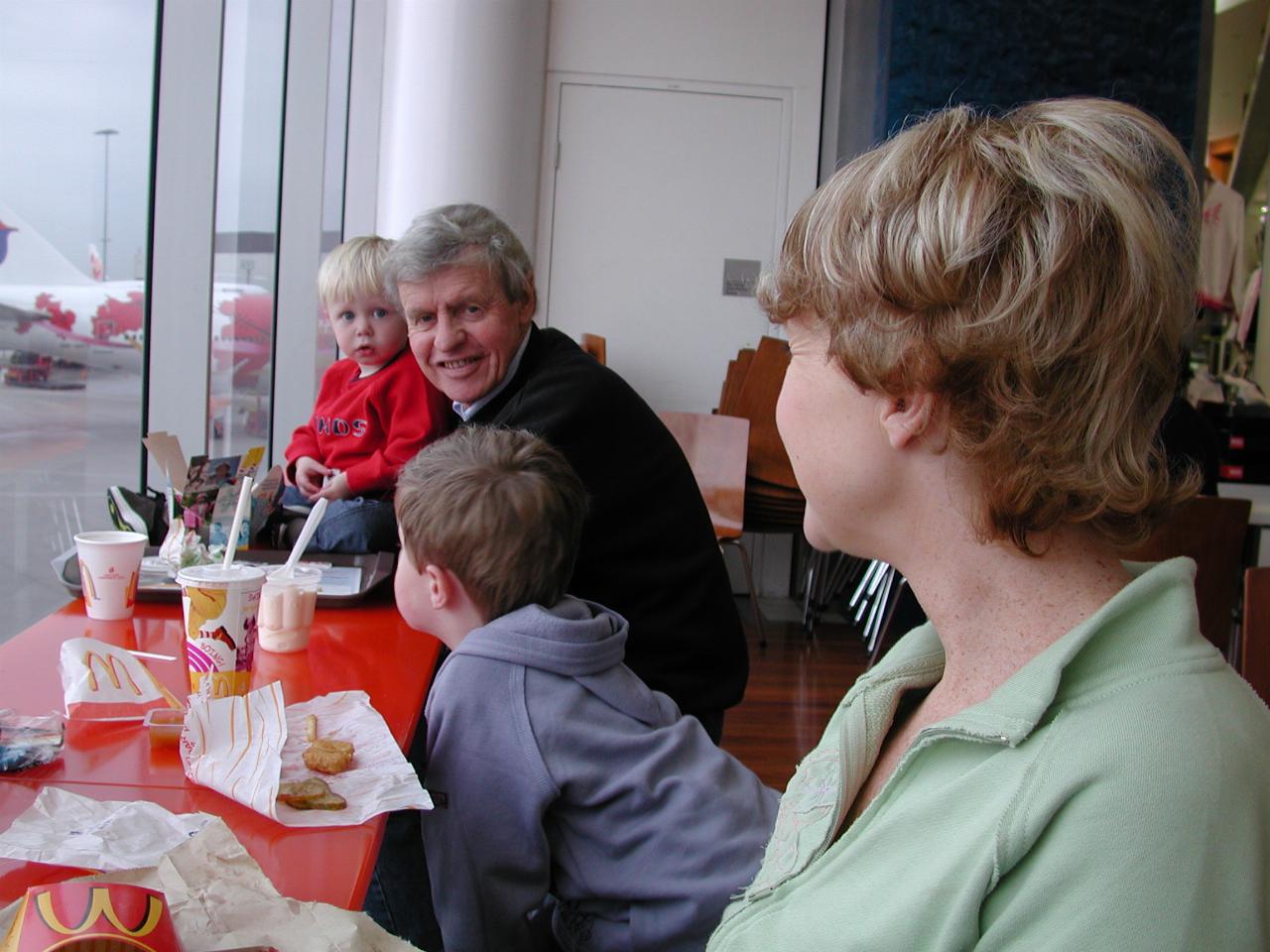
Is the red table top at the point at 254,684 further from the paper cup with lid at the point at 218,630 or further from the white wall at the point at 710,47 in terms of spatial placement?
the white wall at the point at 710,47

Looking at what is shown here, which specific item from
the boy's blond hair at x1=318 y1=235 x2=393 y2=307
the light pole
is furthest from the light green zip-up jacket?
the boy's blond hair at x1=318 y1=235 x2=393 y2=307

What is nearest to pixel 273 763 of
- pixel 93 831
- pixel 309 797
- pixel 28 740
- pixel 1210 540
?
pixel 309 797

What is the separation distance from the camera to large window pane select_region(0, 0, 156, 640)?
2.20 m

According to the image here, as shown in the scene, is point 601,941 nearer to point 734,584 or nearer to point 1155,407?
point 1155,407

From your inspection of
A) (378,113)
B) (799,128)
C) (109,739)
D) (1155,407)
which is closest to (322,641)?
(109,739)

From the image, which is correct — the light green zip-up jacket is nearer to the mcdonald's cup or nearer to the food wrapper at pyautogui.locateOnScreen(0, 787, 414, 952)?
the food wrapper at pyautogui.locateOnScreen(0, 787, 414, 952)

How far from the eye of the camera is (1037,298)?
760 mm

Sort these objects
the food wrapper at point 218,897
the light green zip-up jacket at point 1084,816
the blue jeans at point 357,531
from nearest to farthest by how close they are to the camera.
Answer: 1. the light green zip-up jacket at point 1084,816
2. the food wrapper at point 218,897
3. the blue jeans at point 357,531

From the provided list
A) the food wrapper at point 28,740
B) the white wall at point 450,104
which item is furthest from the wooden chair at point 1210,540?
the white wall at point 450,104

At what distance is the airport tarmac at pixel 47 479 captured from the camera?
2.21m

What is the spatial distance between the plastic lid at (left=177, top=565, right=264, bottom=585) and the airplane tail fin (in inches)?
38.6

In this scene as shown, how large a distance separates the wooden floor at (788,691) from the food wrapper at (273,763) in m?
2.21

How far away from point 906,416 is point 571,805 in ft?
2.79

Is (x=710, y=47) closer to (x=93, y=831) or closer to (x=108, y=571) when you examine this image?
(x=108, y=571)
